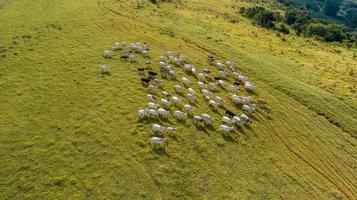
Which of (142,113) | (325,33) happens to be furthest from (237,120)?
(325,33)

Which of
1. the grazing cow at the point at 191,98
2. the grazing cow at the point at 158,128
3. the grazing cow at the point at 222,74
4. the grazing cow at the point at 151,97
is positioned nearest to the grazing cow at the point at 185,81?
the grazing cow at the point at 191,98

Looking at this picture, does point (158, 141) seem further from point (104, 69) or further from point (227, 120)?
point (104, 69)

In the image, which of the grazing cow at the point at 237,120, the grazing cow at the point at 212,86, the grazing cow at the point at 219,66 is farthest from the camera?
the grazing cow at the point at 219,66

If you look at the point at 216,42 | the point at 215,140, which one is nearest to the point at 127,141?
the point at 215,140

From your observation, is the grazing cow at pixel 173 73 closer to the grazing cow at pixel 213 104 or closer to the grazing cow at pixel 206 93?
the grazing cow at pixel 206 93

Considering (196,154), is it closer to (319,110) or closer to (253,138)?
(253,138)

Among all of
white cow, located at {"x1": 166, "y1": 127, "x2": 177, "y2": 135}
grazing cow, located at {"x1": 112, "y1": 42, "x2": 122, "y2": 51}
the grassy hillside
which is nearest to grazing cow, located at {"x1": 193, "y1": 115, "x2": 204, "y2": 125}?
the grassy hillside

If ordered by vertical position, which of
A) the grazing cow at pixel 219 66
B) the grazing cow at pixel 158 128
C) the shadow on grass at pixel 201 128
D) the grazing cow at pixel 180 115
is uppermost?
the grazing cow at pixel 219 66
